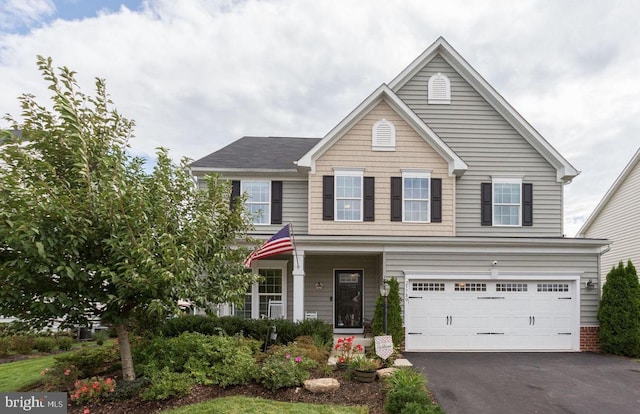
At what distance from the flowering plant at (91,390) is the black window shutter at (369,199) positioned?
8.37 metres

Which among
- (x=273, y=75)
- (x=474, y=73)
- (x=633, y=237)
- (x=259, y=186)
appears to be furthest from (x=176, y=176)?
(x=633, y=237)

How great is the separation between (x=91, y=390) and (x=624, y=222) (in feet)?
69.7

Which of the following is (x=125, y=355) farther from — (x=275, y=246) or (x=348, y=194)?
(x=348, y=194)

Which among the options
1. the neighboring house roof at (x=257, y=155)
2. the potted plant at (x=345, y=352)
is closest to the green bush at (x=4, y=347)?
the neighboring house roof at (x=257, y=155)

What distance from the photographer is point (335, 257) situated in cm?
1402

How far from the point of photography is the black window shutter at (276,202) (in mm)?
13562

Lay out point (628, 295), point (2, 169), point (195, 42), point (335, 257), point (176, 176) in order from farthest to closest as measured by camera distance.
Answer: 1. point (335, 257)
2. point (195, 42)
3. point (628, 295)
4. point (176, 176)
5. point (2, 169)

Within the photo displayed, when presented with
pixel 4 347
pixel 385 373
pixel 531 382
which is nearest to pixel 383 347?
pixel 385 373

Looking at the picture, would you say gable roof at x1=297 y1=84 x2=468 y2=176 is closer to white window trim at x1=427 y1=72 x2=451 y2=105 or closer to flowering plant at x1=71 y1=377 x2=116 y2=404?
white window trim at x1=427 y1=72 x2=451 y2=105

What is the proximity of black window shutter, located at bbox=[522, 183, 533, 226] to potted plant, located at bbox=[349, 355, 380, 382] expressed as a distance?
8637mm

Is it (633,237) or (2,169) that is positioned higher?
(2,169)

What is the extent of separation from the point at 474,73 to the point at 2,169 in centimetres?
1364

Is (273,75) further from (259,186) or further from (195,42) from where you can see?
(259,186)

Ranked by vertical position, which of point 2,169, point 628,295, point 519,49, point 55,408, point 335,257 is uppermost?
point 519,49
